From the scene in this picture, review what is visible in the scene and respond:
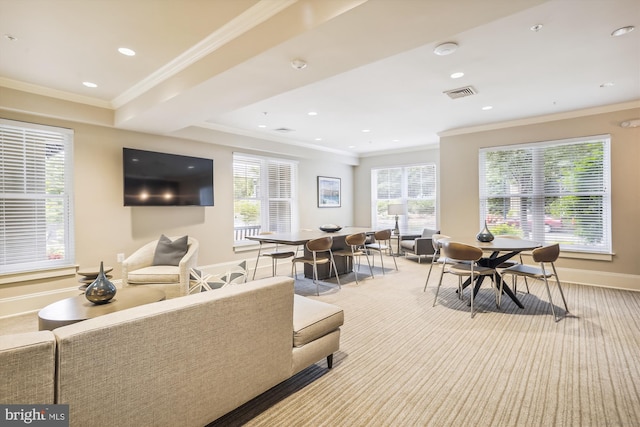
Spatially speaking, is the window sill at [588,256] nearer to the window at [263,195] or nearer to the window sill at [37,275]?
the window at [263,195]

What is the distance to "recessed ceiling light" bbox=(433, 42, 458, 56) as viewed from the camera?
2670 millimetres

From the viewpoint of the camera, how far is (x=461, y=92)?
3838 mm

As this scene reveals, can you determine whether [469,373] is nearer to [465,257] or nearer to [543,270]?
[465,257]

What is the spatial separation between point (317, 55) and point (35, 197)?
3.81 meters

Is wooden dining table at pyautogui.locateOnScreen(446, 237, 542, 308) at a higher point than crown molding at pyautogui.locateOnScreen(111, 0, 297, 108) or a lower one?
lower

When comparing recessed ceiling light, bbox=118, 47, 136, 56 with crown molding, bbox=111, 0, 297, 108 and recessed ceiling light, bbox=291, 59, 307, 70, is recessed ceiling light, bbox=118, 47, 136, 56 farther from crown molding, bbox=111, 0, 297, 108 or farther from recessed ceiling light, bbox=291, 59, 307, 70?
recessed ceiling light, bbox=291, 59, 307, 70

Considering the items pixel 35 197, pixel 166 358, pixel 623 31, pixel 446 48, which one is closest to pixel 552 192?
pixel 623 31

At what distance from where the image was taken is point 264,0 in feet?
7.07

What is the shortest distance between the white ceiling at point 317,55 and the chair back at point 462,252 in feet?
6.12

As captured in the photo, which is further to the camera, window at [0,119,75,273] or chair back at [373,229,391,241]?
chair back at [373,229,391,241]

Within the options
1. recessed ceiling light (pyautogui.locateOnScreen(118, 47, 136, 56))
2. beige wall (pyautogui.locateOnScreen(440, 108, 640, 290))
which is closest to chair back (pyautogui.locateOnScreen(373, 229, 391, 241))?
beige wall (pyautogui.locateOnScreen(440, 108, 640, 290))

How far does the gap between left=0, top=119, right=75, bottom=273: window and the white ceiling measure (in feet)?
1.91

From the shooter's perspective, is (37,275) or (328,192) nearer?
(37,275)

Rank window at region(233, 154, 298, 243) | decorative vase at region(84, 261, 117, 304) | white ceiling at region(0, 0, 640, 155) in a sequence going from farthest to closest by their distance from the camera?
window at region(233, 154, 298, 243), decorative vase at region(84, 261, 117, 304), white ceiling at region(0, 0, 640, 155)
